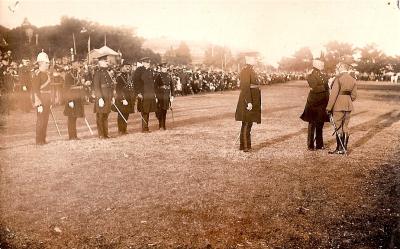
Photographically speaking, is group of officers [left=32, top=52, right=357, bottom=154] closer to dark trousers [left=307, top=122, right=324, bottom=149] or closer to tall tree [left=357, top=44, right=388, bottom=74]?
dark trousers [left=307, top=122, right=324, bottom=149]

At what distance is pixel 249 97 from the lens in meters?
8.75

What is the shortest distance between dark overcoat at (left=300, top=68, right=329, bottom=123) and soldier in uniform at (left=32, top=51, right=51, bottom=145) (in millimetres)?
5835

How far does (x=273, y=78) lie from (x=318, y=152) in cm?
4552

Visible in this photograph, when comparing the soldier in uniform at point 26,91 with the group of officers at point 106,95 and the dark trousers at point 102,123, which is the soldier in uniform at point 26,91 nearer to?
the group of officers at point 106,95

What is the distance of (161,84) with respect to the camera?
482 inches

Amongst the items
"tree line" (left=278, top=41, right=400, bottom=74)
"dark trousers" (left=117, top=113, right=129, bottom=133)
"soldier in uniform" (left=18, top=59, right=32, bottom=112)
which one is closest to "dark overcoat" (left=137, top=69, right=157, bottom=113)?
"dark trousers" (left=117, top=113, right=129, bottom=133)

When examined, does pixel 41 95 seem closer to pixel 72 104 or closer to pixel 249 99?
pixel 72 104

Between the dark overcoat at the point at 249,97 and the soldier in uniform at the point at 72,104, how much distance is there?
4.08 metres

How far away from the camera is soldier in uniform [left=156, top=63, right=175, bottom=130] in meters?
12.0

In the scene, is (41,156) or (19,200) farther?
(41,156)

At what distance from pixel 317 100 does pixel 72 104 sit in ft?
19.0

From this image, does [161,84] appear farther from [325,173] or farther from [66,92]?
[325,173]

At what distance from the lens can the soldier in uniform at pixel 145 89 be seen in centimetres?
1154

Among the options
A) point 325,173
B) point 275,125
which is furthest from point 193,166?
point 275,125
